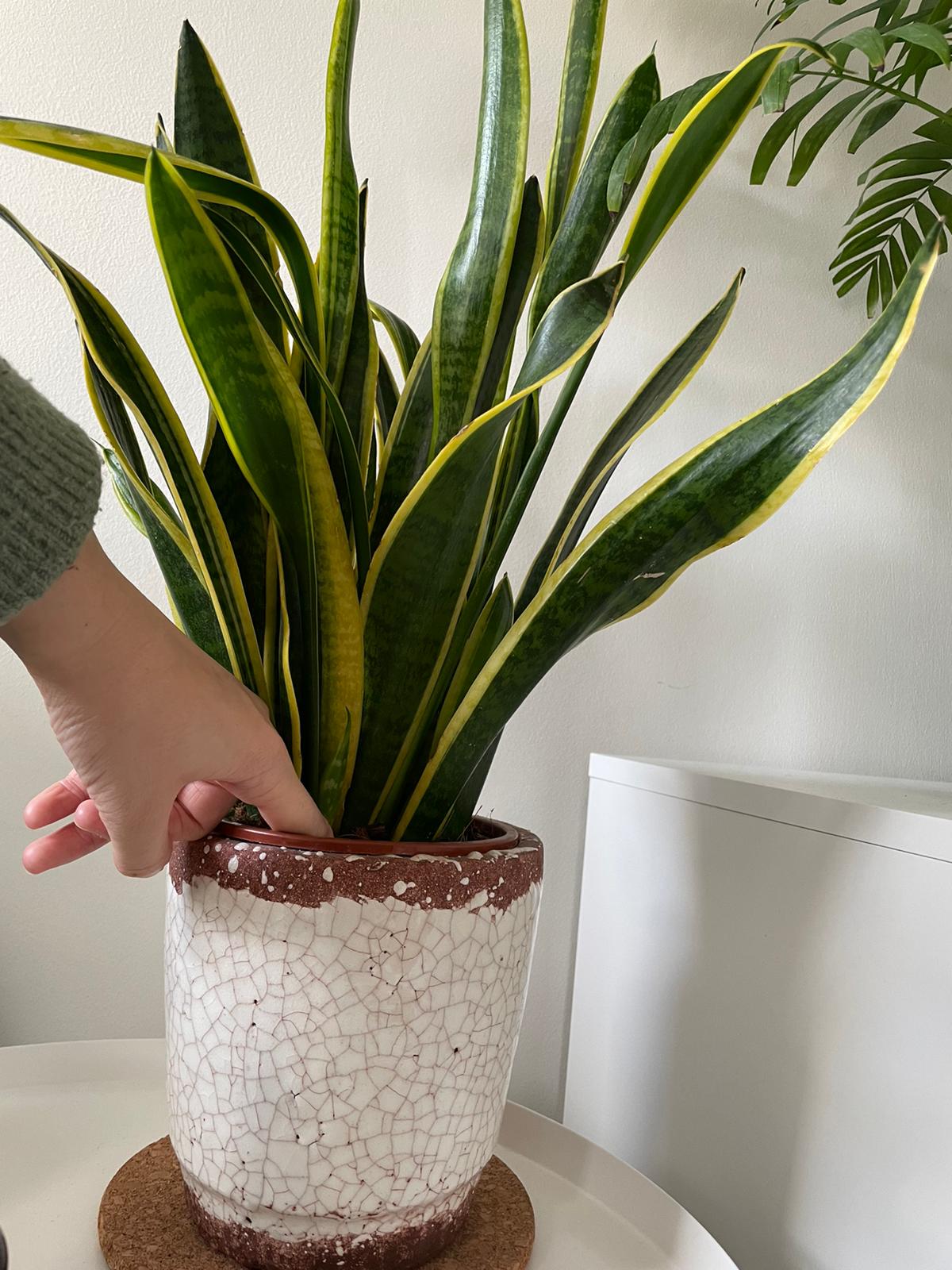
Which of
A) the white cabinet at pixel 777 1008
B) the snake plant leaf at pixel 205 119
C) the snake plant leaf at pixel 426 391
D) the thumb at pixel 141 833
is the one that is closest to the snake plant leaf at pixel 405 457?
the snake plant leaf at pixel 426 391

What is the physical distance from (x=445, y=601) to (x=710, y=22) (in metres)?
0.72

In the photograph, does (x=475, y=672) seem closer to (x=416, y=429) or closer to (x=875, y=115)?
(x=416, y=429)

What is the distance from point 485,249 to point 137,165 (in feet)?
0.63

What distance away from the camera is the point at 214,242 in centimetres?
41

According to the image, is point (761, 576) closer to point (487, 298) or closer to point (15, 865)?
point (487, 298)

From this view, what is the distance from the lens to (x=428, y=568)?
463mm

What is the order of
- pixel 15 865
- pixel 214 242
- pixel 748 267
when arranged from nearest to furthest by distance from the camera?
pixel 214 242 → pixel 15 865 → pixel 748 267

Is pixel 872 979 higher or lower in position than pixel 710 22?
lower

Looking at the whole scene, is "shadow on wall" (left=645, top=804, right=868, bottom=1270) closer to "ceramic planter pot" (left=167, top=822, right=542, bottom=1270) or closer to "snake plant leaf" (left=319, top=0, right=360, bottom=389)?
"ceramic planter pot" (left=167, top=822, right=542, bottom=1270)

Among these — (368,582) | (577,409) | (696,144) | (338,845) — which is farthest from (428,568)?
(577,409)

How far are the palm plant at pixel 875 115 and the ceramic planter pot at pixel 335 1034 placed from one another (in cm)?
38

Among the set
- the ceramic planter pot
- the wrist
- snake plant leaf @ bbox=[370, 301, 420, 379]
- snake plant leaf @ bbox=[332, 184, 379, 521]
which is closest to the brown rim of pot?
the ceramic planter pot

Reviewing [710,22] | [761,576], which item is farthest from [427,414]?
[710,22]

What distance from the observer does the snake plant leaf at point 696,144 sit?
420mm
